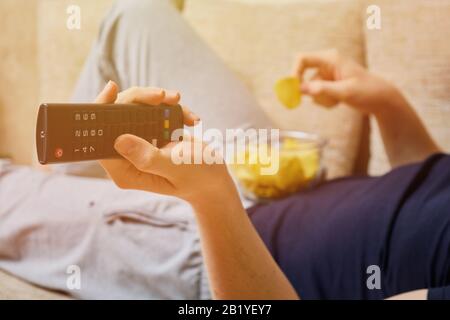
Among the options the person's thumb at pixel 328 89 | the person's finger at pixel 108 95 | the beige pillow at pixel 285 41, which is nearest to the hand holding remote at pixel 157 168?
the person's finger at pixel 108 95

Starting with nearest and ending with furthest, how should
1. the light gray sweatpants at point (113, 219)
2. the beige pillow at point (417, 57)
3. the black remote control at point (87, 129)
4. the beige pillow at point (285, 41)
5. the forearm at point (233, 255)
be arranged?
the black remote control at point (87, 129) → the forearm at point (233, 255) → the light gray sweatpants at point (113, 219) → the beige pillow at point (417, 57) → the beige pillow at point (285, 41)

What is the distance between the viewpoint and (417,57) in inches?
32.3

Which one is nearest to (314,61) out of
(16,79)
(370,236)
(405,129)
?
(405,129)

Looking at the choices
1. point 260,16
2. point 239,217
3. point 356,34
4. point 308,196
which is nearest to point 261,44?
point 260,16

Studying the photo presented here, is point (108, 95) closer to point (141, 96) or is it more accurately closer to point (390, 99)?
point (141, 96)

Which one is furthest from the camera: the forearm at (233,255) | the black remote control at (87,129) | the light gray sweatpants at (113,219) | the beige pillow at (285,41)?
the beige pillow at (285,41)

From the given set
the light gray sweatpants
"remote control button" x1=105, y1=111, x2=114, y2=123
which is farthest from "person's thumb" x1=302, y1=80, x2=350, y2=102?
"remote control button" x1=105, y1=111, x2=114, y2=123

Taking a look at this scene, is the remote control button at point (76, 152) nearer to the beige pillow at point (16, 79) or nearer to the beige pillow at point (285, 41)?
the beige pillow at point (16, 79)

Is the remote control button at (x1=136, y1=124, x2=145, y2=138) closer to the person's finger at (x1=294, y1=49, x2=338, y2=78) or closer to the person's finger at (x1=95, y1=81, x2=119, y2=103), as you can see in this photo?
the person's finger at (x1=95, y1=81, x2=119, y2=103)

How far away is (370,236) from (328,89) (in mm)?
274

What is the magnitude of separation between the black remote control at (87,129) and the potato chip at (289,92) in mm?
412

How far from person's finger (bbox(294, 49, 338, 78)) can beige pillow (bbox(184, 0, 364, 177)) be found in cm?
9

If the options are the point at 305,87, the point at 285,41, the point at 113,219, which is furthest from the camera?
the point at 285,41

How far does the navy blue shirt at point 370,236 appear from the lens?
23.3 inches
